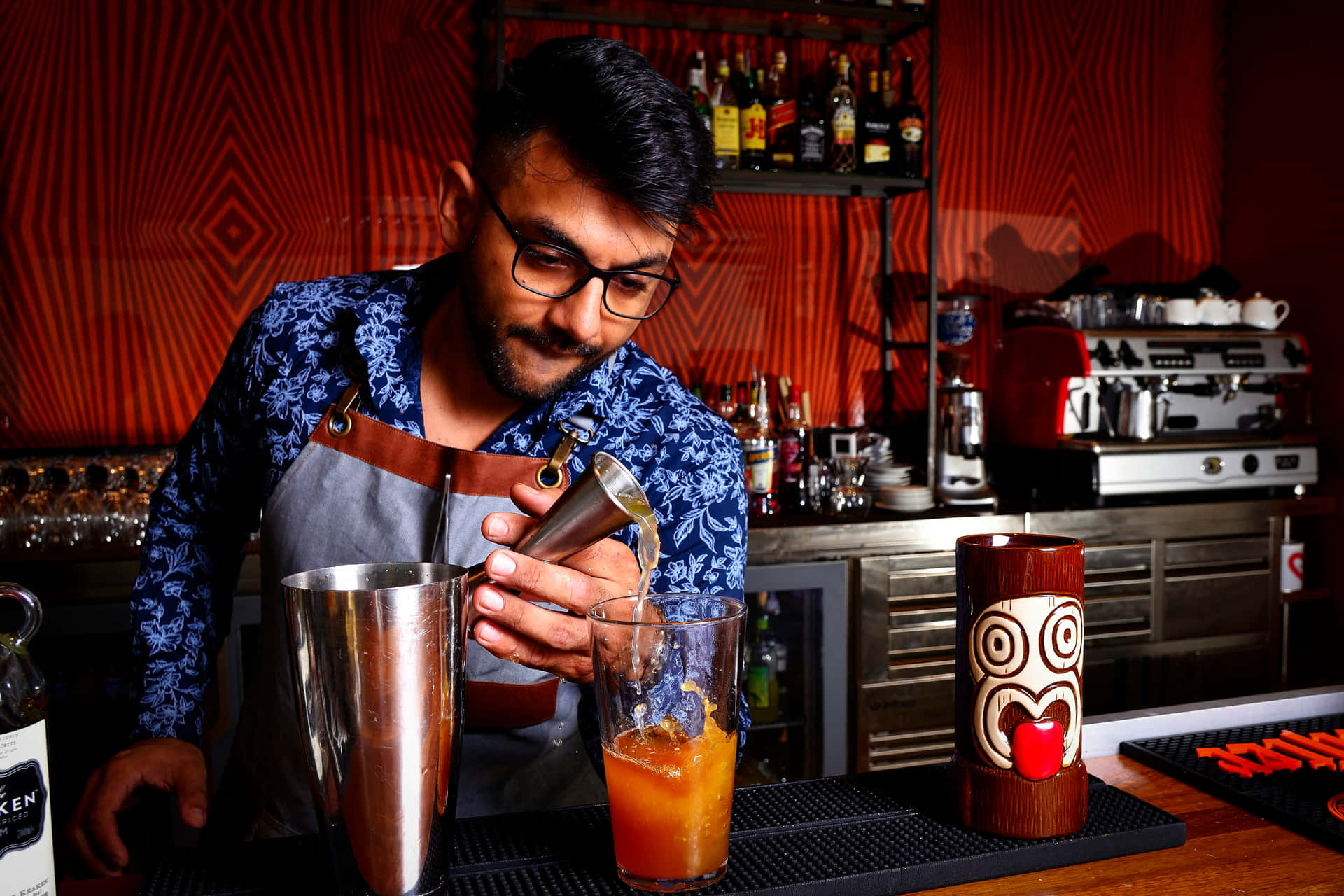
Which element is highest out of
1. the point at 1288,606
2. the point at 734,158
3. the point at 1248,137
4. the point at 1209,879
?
the point at 1248,137

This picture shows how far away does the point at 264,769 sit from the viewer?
1.30 m

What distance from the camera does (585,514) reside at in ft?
2.61

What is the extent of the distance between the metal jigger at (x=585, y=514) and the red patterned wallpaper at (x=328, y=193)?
2.49 m

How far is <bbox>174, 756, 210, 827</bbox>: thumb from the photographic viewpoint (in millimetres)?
1040

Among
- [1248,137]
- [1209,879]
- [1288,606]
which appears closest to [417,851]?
[1209,879]

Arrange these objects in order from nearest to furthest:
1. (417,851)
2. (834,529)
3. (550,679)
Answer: (417,851) < (550,679) < (834,529)

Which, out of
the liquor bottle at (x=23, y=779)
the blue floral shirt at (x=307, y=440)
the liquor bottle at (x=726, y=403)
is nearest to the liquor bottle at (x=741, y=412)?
the liquor bottle at (x=726, y=403)

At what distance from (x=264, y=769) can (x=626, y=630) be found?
2.75 ft

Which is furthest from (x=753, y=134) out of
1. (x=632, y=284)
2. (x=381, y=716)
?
(x=381, y=716)

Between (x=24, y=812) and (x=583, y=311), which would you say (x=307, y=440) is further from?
(x=24, y=812)

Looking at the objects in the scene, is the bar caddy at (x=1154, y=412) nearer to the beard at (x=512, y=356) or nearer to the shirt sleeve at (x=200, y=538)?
the beard at (x=512, y=356)

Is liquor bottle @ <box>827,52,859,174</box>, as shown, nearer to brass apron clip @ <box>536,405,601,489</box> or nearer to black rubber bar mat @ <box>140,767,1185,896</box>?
brass apron clip @ <box>536,405,601,489</box>

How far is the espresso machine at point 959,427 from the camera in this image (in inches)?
120

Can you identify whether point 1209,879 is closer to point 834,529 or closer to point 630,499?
point 630,499
